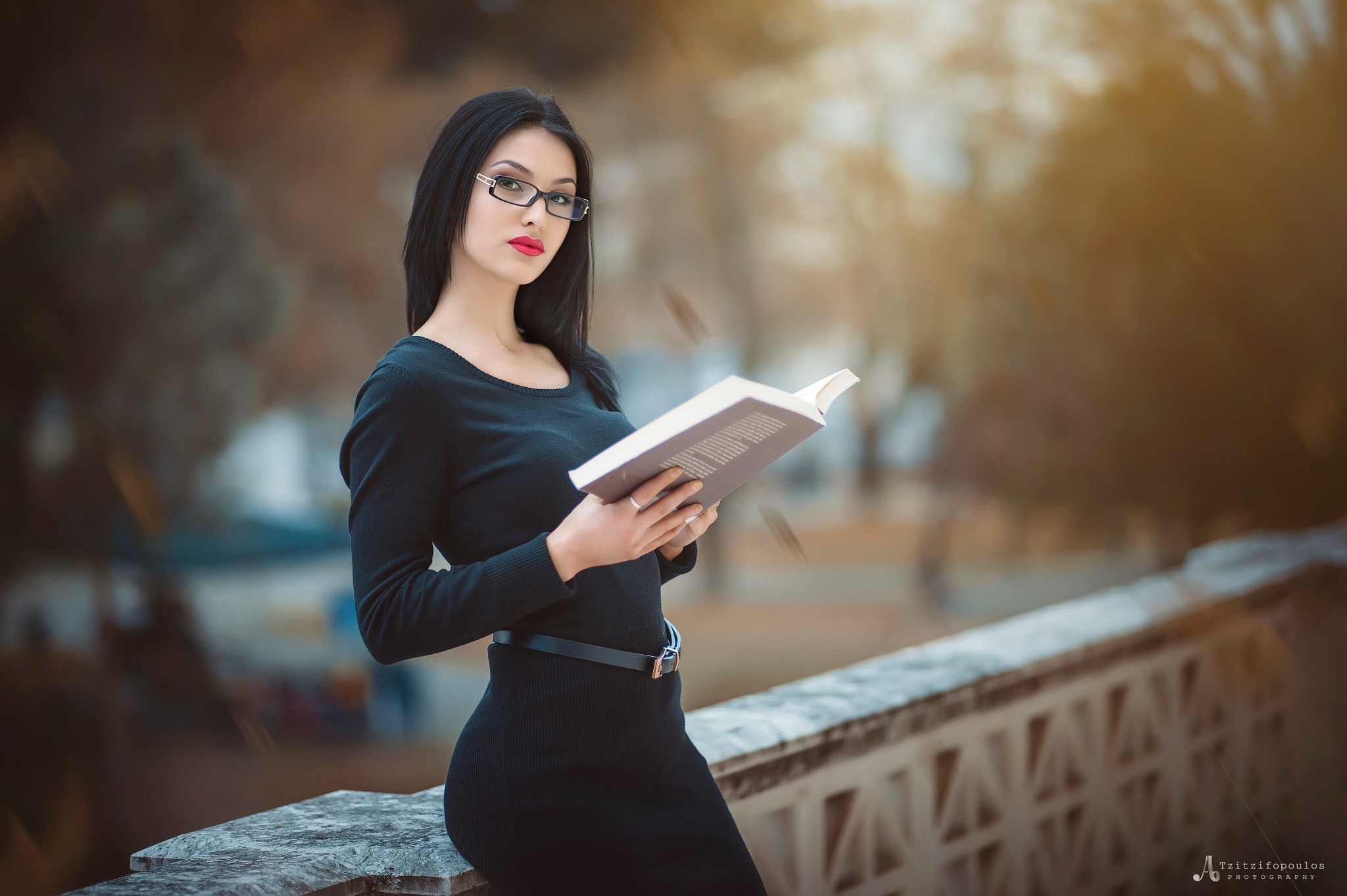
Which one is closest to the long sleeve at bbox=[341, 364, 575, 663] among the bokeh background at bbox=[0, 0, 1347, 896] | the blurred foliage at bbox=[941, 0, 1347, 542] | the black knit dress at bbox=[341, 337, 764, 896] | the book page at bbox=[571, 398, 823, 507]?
the black knit dress at bbox=[341, 337, 764, 896]

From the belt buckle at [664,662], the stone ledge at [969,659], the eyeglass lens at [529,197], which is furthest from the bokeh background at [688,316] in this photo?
the belt buckle at [664,662]

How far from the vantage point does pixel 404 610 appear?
90 cm

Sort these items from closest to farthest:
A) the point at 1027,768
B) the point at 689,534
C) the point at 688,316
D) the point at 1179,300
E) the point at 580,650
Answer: the point at 580,650 → the point at 689,534 → the point at 1027,768 → the point at 1179,300 → the point at 688,316

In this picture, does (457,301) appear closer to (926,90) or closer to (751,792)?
(751,792)

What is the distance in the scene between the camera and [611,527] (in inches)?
35.1

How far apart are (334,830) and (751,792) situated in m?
0.54

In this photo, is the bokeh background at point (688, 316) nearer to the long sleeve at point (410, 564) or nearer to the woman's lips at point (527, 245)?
the woman's lips at point (527, 245)

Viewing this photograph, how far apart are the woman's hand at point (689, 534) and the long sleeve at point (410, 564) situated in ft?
0.53

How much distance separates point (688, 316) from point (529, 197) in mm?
10447

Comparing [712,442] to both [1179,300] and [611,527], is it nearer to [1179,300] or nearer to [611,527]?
[611,527]

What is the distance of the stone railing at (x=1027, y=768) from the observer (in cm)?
113

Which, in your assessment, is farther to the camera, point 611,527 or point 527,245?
point 527,245

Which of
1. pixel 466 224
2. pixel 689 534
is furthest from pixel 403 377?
pixel 689 534

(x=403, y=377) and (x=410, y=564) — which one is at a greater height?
(x=403, y=377)
